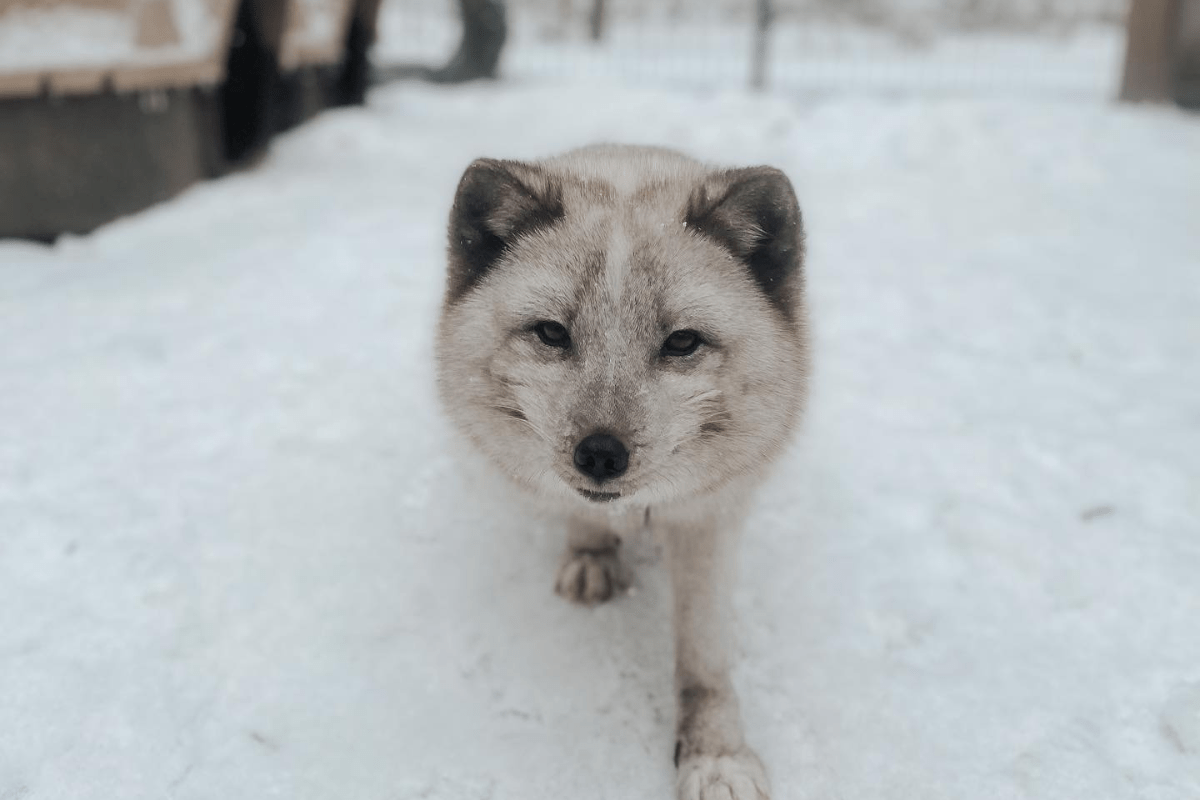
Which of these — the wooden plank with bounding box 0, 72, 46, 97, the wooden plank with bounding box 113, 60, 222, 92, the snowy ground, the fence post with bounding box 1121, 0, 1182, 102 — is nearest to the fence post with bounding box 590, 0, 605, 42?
the fence post with bounding box 1121, 0, 1182, 102

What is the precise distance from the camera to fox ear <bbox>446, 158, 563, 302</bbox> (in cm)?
227

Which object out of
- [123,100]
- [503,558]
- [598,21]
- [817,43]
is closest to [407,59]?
[598,21]

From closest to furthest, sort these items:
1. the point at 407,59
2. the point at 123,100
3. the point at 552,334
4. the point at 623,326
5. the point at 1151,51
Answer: the point at 623,326, the point at 552,334, the point at 123,100, the point at 1151,51, the point at 407,59

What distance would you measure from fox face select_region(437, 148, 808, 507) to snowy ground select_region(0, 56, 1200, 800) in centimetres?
68

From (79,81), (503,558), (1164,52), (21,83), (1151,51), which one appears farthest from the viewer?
(1151,51)

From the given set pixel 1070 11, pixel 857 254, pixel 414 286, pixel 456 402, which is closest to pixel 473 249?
pixel 456 402

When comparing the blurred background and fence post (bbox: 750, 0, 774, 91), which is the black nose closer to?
the blurred background

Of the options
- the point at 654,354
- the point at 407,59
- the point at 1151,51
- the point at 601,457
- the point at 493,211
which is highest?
the point at 1151,51

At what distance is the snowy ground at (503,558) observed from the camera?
2197mm

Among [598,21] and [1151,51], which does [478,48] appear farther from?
[1151,51]

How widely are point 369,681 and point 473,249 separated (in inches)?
49.4

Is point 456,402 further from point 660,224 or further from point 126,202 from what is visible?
point 126,202

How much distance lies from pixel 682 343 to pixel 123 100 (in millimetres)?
5226

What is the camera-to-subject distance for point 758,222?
7.48ft
